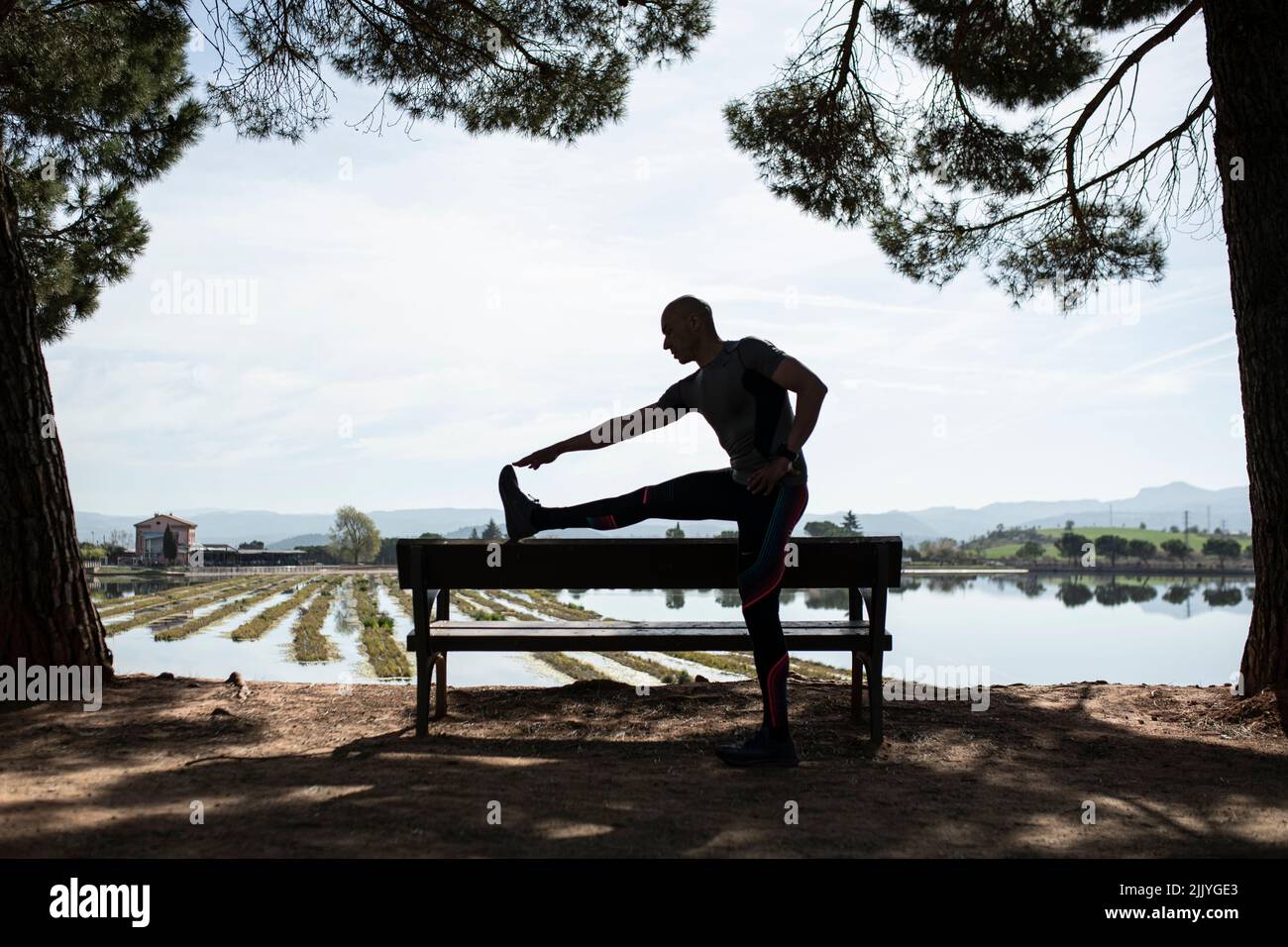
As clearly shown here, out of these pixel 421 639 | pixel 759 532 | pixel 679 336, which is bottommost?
pixel 421 639

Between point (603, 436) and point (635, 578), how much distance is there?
2.40 ft

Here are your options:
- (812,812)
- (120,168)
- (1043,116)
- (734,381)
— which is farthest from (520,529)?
(120,168)

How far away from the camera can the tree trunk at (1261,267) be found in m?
5.33

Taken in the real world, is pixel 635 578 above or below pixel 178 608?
above

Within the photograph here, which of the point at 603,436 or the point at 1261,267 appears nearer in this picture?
the point at 603,436

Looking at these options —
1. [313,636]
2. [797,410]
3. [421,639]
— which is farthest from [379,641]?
[797,410]

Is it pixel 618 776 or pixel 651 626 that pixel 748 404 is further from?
pixel 618 776

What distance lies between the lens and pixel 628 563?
14.9 ft

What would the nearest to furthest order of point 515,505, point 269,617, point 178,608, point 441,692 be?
point 515,505 → point 441,692 → point 269,617 → point 178,608

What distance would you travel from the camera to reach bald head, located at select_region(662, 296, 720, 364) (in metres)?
4.07

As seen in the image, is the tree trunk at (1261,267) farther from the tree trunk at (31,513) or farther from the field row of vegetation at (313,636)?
the field row of vegetation at (313,636)

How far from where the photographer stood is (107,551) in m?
98.4

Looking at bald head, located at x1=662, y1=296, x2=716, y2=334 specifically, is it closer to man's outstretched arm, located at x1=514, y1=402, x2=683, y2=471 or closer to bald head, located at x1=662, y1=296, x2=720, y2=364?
bald head, located at x1=662, y1=296, x2=720, y2=364

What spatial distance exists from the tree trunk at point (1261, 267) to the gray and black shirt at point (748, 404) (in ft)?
10.6
